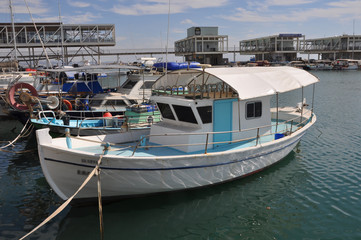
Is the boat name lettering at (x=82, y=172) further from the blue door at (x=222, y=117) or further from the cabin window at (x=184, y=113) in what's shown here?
the blue door at (x=222, y=117)

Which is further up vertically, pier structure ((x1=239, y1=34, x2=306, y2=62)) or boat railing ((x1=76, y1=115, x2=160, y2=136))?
pier structure ((x1=239, y1=34, x2=306, y2=62))

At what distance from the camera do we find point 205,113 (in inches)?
443

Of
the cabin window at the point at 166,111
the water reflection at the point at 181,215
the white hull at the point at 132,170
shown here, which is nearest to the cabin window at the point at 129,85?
the cabin window at the point at 166,111

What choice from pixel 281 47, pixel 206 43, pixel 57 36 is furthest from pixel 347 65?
pixel 57 36

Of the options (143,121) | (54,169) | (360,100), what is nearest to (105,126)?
(143,121)

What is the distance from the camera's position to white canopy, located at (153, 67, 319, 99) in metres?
10.8

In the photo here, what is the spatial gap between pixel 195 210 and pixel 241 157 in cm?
251

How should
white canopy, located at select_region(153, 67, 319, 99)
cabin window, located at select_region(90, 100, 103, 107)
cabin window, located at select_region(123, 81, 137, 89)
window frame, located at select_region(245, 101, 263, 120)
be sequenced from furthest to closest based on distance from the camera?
1. cabin window, located at select_region(123, 81, 137, 89)
2. cabin window, located at select_region(90, 100, 103, 107)
3. window frame, located at select_region(245, 101, 263, 120)
4. white canopy, located at select_region(153, 67, 319, 99)

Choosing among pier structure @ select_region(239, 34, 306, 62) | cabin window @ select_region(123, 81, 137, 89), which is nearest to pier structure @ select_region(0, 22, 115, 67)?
cabin window @ select_region(123, 81, 137, 89)

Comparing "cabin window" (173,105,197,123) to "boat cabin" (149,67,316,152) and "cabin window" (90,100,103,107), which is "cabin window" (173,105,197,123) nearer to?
"boat cabin" (149,67,316,152)

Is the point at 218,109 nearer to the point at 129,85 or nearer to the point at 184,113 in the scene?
the point at 184,113

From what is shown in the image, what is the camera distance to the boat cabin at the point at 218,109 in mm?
10922

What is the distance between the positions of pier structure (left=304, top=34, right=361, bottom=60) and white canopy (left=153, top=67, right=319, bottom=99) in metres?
110

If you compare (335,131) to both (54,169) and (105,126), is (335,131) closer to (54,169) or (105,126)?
(105,126)
